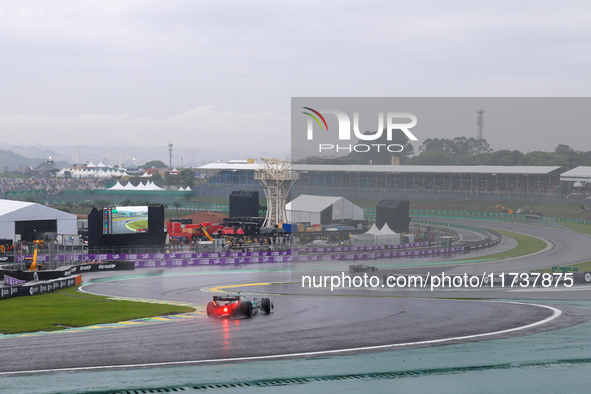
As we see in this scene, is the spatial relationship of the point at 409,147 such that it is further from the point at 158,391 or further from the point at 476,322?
the point at 158,391

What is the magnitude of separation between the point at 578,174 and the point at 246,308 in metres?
44.4

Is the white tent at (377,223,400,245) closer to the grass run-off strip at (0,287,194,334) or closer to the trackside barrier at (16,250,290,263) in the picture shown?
the trackside barrier at (16,250,290,263)

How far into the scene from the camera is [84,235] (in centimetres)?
6088

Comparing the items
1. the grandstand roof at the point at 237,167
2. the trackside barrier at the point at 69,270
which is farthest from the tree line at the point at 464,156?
the grandstand roof at the point at 237,167

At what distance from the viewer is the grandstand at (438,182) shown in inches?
2295

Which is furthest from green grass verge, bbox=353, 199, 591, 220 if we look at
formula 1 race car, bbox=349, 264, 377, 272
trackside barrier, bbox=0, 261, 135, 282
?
trackside barrier, bbox=0, 261, 135, 282

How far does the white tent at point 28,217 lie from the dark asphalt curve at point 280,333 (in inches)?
1520

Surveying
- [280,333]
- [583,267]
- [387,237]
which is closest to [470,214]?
[387,237]

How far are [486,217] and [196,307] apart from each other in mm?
48373

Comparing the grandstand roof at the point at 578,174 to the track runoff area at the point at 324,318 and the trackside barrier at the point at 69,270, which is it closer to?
the track runoff area at the point at 324,318

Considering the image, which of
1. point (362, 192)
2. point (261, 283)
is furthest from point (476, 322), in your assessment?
point (362, 192)

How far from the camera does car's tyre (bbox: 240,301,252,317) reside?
23.7 metres

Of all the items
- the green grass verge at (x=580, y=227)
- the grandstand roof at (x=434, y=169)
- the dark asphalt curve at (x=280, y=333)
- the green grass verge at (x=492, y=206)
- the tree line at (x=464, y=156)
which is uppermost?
the tree line at (x=464, y=156)

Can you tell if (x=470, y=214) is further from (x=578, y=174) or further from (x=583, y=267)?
(x=583, y=267)
